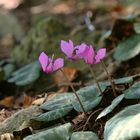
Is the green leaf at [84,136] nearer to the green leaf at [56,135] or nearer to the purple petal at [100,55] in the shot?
the green leaf at [56,135]

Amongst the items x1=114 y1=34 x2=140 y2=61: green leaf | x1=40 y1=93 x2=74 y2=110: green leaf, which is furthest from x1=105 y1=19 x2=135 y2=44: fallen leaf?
x1=40 y1=93 x2=74 y2=110: green leaf

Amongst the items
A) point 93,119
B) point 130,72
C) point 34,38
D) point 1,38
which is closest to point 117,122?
point 93,119

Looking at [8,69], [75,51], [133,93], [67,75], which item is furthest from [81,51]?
[8,69]

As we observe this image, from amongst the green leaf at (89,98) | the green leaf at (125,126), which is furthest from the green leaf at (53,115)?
the green leaf at (125,126)

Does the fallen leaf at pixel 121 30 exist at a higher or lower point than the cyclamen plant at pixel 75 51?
lower

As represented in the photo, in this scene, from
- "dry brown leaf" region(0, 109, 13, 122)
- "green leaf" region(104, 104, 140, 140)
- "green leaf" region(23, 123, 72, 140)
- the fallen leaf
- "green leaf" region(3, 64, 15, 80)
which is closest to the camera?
"green leaf" region(104, 104, 140, 140)

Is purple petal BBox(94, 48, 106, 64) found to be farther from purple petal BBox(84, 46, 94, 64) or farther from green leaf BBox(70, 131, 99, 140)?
green leaf BBox(70, 131, 99, 140)

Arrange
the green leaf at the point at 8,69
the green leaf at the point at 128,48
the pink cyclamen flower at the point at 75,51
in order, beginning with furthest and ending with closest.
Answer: the green leaf at the point at 8,69 < the green leaf at the point at 128,48 < the pink cyclamen flower at the point at 75,51
